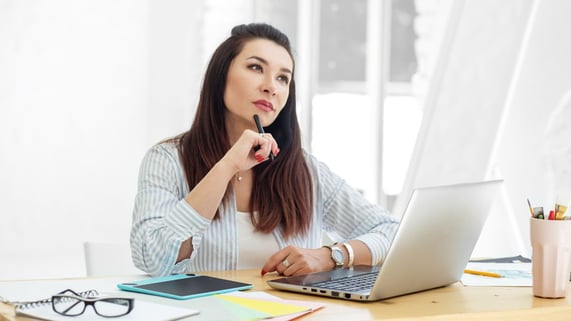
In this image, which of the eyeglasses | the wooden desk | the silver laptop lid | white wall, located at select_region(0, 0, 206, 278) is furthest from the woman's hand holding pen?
white wall, located at select_region(0, 0, 206, 278)

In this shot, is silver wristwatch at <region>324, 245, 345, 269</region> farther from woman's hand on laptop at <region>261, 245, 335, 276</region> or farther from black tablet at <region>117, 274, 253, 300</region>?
black tablet at <region>117, 274, 253, 300</region>

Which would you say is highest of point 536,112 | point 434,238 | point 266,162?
point 536,112

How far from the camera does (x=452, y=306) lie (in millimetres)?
1389

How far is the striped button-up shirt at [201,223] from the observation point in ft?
5.87

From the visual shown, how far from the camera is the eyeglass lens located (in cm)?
121

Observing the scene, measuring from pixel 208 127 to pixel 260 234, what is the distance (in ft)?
1.09

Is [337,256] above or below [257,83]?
below

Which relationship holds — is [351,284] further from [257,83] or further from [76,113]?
[76,113]

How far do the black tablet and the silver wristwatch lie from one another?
372 millimetres

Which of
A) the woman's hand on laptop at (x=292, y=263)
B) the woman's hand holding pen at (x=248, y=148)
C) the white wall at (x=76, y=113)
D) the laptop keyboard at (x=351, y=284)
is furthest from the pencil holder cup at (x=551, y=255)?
the white wall at (x=76, y=113)

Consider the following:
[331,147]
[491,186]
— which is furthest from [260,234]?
[331,147]

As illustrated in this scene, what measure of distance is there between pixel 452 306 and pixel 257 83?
921mm

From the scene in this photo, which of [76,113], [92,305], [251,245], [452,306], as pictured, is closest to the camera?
[92,305]

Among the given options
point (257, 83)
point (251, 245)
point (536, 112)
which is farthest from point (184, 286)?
point (536, 112)
